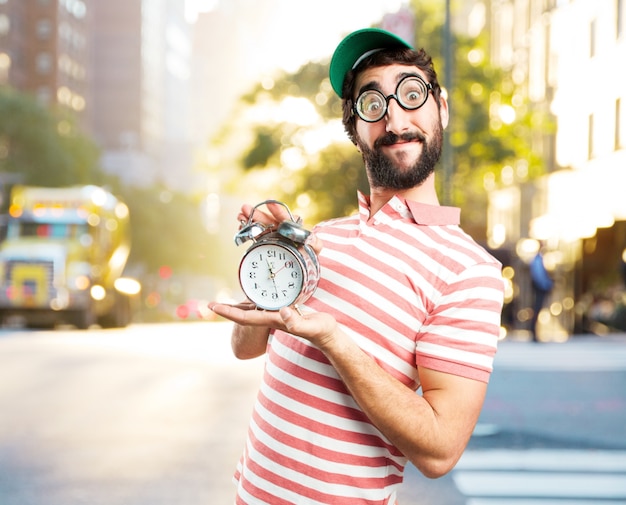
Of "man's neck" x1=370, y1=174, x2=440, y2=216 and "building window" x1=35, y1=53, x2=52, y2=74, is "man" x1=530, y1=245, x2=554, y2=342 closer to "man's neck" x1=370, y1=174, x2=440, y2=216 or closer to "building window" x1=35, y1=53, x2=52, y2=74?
"man's neck" x1=370, y1=174, x2=440, y2=216

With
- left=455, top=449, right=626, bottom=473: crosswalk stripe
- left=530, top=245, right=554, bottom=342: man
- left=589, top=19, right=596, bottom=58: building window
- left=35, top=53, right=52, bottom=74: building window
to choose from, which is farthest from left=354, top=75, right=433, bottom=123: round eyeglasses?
left=35, top=53, right=52, bottom=74: building window

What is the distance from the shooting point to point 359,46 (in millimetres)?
2508

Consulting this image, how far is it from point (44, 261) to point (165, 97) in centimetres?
14767

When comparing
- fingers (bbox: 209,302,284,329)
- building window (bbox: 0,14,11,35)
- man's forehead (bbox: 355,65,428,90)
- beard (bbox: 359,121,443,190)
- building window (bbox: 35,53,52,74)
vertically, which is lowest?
fingers (bbox: 209,302,284,329)

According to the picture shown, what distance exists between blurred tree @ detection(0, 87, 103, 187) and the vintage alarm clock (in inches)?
2205

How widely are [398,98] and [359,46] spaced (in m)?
0.16

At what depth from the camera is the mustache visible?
8.14 ft

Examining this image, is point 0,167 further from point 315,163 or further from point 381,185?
point 381,185

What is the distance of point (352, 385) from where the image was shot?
2.16m

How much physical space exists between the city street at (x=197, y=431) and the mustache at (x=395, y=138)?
5.23 m

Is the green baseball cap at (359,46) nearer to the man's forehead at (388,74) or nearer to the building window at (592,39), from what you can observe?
the man's forehead at (388,74)

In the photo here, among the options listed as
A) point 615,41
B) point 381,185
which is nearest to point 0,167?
point 615,41

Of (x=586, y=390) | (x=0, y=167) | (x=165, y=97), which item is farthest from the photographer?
(x=165, y=97)

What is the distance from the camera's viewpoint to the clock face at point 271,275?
220 centimetres
